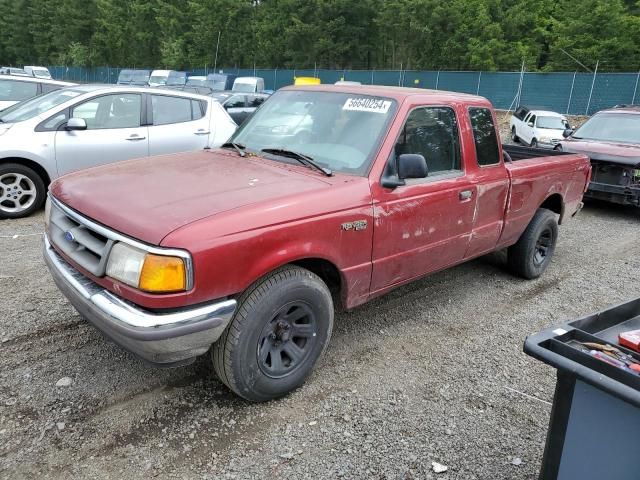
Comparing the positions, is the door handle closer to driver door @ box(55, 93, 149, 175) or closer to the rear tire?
driver door @ box(55, 93, 149, 175)

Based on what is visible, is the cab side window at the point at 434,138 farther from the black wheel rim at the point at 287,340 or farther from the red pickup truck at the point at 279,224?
the black wheel rim at the point at 287,340

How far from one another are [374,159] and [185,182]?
1.25 meters

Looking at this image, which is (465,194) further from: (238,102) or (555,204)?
(238,102)

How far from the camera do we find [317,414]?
3.06m

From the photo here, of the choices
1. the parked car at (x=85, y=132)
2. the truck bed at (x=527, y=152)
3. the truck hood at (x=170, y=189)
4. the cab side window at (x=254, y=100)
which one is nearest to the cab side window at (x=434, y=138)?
the truck hood at (x=170, y=189)

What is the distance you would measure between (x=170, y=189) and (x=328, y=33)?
155ft

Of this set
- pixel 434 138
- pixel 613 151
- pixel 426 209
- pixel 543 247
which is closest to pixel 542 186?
pixel 543 247

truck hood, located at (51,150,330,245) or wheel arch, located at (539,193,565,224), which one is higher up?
truck hood, located at (51,150,330,245)

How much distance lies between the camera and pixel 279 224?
2854 mm

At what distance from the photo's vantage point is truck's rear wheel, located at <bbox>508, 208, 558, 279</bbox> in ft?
17.4

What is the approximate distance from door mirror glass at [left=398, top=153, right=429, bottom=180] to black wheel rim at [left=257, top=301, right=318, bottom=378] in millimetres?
1099

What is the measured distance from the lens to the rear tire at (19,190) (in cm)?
641

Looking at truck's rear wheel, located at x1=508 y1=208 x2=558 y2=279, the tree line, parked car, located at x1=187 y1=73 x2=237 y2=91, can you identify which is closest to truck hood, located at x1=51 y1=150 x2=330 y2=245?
truck's rear wheel, located at x1=508 y1=208 x2=558 y2=279

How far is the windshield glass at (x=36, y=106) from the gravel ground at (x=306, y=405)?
313 centimetres
